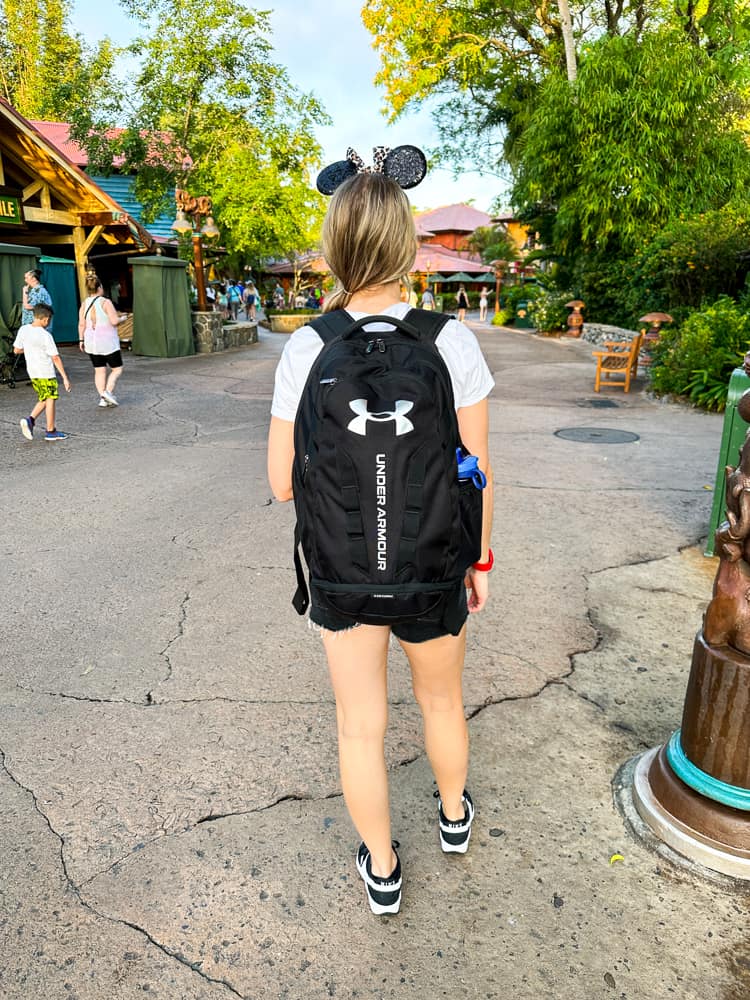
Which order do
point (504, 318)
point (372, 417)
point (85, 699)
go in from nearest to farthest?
1. point (372, 417)
2. point (85, 699)
3. point (504, 318)

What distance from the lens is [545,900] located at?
2119 mm

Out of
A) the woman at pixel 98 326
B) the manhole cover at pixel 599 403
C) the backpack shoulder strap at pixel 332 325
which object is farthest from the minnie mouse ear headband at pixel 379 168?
the manhole cover at pixel 599 403

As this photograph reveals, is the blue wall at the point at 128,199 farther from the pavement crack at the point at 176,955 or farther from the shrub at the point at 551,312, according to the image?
the pavement crack at the point at 176,955

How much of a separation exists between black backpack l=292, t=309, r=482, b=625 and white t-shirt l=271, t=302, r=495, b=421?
0.05 m

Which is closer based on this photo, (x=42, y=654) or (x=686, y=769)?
(x=686, y=769)

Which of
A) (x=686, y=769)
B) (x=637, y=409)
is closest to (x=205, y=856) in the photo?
(x=686, y=769)

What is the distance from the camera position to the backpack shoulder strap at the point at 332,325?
1735mm

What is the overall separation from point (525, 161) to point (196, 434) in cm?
1547

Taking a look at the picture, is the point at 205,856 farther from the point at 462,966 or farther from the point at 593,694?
the point at 593,694

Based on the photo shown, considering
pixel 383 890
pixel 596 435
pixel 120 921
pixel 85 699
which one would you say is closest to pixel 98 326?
pixel 596 435

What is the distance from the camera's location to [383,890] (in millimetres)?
2031

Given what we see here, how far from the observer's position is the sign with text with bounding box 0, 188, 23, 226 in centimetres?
1494

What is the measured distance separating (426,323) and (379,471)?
1.39 ft

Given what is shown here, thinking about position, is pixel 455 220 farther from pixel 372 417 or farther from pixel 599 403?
pixel 372 417
